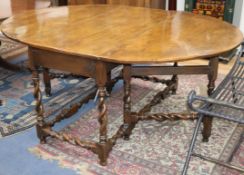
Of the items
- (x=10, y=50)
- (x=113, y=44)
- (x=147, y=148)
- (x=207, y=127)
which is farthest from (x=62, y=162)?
(x=10, y=50)

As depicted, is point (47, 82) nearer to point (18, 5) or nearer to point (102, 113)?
point (18, 5)

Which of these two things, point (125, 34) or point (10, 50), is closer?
point (125, 34)

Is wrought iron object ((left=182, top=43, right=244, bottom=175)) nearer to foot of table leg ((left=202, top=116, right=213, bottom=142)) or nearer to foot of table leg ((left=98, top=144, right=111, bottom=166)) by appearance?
foot of table leg ((left=202, top=116, right=213, bottom=142))

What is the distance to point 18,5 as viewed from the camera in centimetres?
307

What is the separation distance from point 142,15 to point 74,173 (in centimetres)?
110

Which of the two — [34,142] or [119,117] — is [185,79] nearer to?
[119,117]

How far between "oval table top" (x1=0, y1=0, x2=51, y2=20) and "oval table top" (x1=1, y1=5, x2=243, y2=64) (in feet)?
1.99

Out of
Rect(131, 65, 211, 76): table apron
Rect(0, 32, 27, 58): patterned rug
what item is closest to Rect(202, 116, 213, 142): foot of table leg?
Rect(131, 65, 211, 76): table apron

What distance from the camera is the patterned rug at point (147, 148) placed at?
1.92 m

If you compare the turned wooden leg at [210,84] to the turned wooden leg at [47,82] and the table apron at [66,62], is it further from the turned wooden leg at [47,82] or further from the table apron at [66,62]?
the turned wooden leg at [47,82]

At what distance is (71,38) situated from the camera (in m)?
1.80

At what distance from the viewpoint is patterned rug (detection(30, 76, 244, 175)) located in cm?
192

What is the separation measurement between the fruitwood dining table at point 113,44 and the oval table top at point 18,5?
2.03 feet

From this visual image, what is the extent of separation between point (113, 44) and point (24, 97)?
51.4 inches
